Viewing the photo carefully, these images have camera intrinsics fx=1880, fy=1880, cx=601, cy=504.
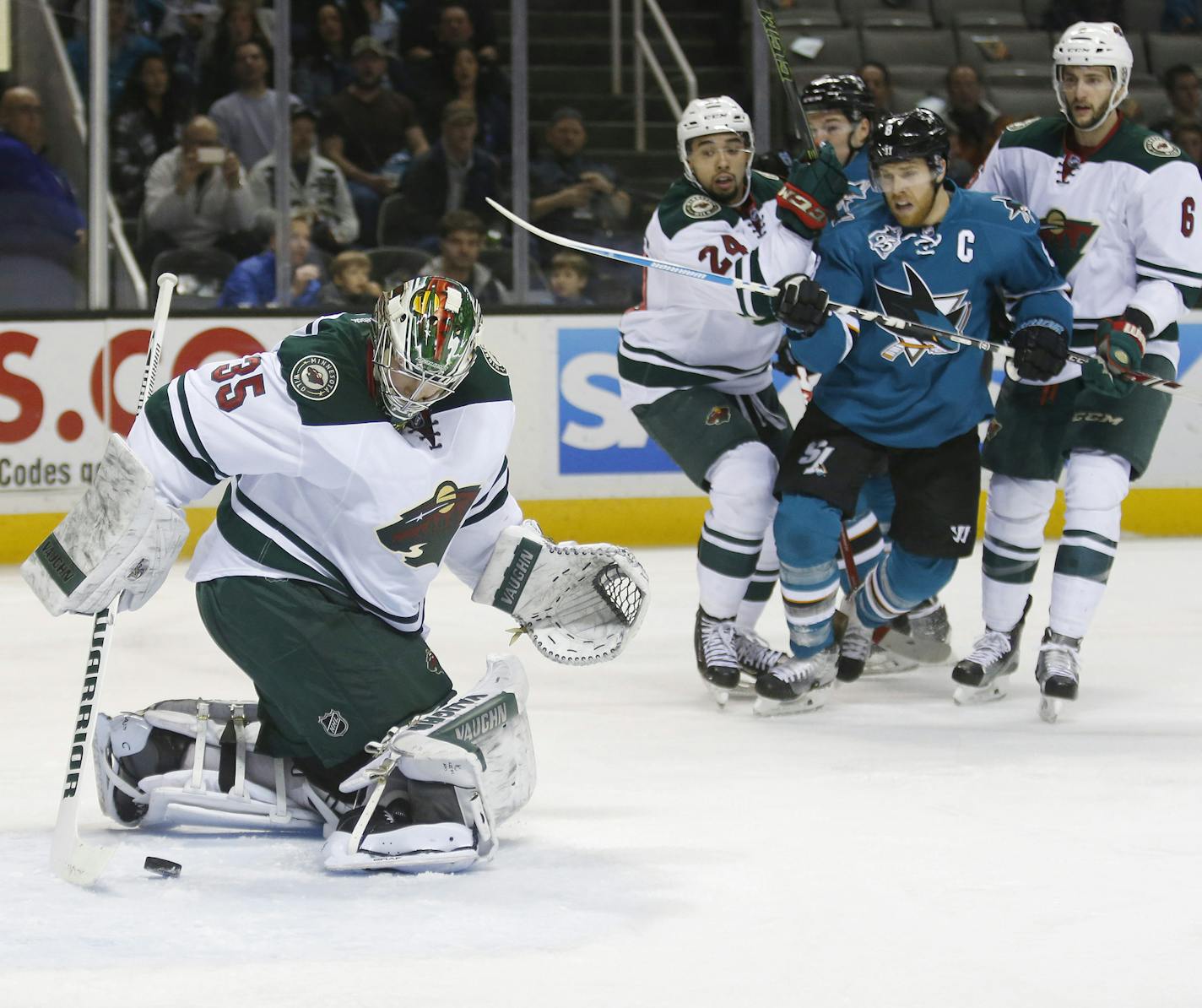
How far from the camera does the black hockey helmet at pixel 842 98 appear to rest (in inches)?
159

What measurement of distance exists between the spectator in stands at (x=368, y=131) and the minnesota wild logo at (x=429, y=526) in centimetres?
391

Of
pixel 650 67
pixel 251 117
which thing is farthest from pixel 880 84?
pixel 251 117

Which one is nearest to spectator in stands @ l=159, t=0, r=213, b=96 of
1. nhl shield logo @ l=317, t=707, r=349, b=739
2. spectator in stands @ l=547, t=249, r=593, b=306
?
spectator in stands @ l=547, t=249, r=593, b=306

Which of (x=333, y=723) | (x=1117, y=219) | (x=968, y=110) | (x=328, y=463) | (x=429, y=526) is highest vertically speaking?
(x=968, y=110)

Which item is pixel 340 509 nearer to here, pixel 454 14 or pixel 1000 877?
pixel 1000 877

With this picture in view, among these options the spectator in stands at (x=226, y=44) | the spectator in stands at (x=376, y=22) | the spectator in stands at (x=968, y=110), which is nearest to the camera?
the spectator in stands at (x=226, y=44)

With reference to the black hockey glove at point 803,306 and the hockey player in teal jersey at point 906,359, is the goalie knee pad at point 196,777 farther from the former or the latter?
the black hockey glove at point 803,306

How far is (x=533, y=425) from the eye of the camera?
625 cm

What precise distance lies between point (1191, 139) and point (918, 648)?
3.48 metres

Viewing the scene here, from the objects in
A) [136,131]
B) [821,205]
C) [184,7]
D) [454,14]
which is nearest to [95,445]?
[136,131]

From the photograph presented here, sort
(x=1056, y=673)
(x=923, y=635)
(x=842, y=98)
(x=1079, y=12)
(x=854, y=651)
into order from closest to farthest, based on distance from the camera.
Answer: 1. (x=1056, y=673)
2. (x=842, y=98)
3. (x=854, y=651)
4. (x=923, y=635)
5. (x=1079, y=12)

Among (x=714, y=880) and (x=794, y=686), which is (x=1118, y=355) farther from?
(x=714, y=880)

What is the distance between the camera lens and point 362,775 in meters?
2.57

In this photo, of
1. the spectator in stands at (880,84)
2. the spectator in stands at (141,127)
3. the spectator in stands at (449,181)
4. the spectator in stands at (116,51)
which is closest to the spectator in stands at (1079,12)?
the spectator in stands at (880,84)
